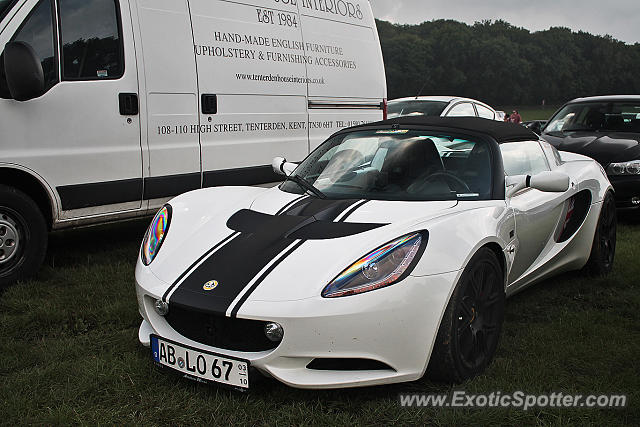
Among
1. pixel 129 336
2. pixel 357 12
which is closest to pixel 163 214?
pixel 129 336

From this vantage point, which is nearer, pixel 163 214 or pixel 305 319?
pixel 305 319

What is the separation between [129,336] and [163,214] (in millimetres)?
718

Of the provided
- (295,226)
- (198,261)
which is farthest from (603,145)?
(198,261)

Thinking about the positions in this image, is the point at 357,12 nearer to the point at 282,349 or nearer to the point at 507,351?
the point at 507,351

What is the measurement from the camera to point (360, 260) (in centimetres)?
292

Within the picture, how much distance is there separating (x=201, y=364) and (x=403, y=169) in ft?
5.37

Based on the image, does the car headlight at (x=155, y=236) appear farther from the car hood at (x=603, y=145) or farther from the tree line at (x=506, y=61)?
the tree line at (x=506, y=61)

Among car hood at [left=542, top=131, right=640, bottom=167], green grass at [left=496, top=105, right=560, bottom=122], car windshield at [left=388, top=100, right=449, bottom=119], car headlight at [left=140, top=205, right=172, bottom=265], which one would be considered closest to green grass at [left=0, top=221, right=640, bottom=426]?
car headlight at [left=140, top=205, right=172, bottom=265]

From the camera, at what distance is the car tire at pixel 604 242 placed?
193 inches

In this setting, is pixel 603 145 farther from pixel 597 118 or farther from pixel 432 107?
pixel 432 107

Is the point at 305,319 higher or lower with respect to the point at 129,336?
higher

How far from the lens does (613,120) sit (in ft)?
26.9

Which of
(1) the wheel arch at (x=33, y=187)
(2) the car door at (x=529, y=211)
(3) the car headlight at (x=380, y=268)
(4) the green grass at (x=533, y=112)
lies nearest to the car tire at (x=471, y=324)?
(3) the car headlight at (x=380, y=268)

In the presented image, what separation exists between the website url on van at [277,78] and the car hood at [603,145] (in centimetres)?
313
